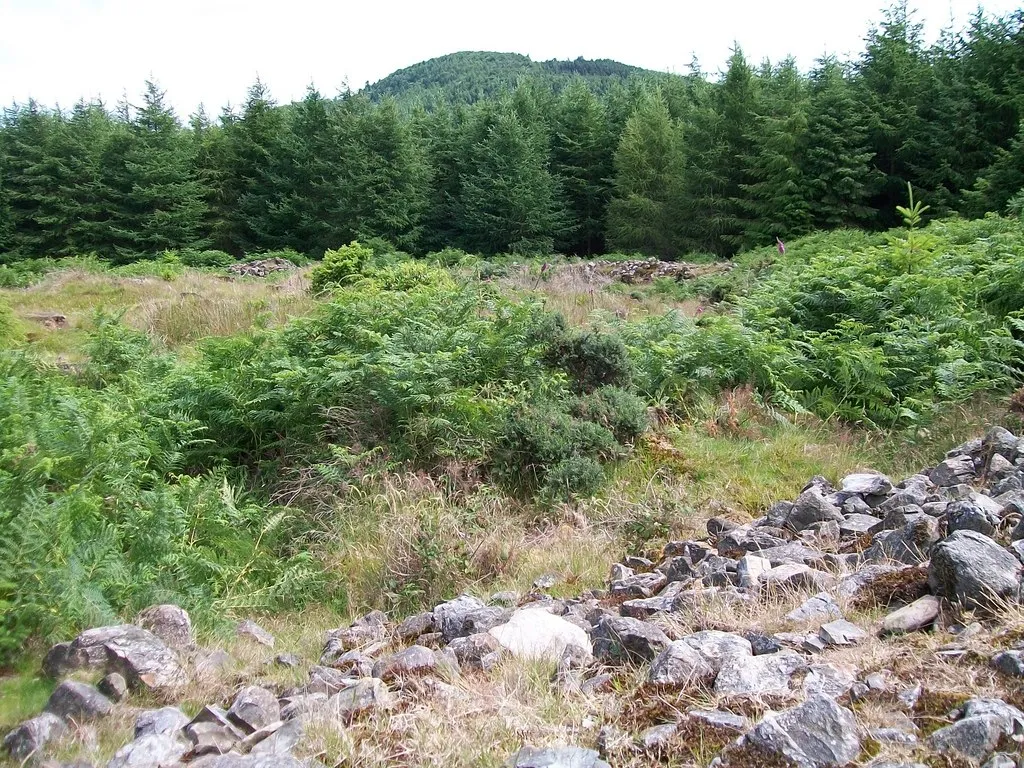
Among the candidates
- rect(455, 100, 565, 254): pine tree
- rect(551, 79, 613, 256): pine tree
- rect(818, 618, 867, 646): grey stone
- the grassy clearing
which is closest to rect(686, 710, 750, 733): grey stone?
rect(818, 618, 867, 646): grey stone

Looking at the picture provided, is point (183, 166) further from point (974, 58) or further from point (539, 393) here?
point (539, 393)

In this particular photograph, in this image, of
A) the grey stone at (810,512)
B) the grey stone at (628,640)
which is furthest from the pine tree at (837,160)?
the grey stone at (628,640)

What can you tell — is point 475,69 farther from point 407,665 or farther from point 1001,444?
point 407,665

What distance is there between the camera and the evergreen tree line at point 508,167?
2862 centimetres

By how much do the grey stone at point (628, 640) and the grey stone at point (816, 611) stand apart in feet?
1.87

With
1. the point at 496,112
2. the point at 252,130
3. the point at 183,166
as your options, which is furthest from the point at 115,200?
the point at 496,112

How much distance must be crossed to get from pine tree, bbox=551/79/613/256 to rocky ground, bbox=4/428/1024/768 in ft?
125

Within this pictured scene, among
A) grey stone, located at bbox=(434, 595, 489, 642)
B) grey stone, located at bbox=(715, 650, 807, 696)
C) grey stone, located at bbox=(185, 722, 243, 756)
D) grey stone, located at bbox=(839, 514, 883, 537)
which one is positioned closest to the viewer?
grey stone, located at bbox=(715, 650, 807, 696)

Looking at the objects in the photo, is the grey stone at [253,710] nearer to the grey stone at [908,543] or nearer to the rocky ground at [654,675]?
the rocky ground at [654,675]

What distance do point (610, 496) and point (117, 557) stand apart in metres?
3.26

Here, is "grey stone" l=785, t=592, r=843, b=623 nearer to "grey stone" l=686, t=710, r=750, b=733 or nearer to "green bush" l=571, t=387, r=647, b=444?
"grey stone" l=686, t=710, r=750, b=733

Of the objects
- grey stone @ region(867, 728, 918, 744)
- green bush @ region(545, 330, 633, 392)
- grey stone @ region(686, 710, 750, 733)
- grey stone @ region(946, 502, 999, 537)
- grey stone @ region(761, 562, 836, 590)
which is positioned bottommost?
grey stone @ region(761, 562, 836, 590)

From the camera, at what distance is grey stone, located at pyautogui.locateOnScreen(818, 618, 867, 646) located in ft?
9.84

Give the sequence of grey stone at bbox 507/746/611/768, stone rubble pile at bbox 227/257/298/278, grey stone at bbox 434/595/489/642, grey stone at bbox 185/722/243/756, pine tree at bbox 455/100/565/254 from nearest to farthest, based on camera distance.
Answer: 1. grey stone at bbox 507/746/611/768
2. grey stone at bbox 185/722/243/756
3. grey stone at bbox 434/595/489/642
4. stone rubble pile at bbox 227/257/298/278
5. pine tree at bbox 455/100/565/254
